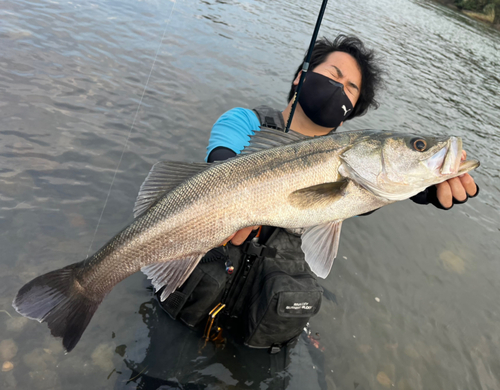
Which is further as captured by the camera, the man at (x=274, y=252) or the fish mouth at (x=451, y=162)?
the man at (x=274, y=252)

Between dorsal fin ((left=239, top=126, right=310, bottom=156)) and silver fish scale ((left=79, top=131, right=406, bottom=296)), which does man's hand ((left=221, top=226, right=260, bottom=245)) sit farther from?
dorsal fin ((left=239, top=126, right=310, bottom=156))

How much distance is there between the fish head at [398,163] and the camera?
87.3 inches

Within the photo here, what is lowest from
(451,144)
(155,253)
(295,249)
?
(295,249)

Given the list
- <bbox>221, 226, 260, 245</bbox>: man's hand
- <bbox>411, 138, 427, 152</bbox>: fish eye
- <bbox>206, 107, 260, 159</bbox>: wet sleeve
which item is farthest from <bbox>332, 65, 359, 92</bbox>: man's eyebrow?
<bbox>221, 226, 260, 245</bbox>: man's hand

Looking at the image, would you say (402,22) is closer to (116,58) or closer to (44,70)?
(116,58)

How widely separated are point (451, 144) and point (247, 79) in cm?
759

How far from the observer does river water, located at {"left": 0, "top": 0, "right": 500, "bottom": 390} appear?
2.96 m

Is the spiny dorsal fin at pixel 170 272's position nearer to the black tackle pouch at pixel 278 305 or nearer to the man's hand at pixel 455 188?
the black tackle pouch at pixel 278 305

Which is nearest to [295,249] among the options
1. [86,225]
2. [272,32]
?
[86,225]

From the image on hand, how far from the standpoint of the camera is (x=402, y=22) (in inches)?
869

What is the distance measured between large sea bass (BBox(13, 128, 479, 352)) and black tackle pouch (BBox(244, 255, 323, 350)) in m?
0.47

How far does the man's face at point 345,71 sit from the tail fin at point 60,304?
303cm

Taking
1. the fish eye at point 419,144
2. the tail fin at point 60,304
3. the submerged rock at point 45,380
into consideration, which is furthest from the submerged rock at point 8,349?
the fish eye at point 419,144

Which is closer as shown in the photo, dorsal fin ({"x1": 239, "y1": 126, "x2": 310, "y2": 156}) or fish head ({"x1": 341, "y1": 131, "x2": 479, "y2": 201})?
fish head ({"x1": 341, "y1": 131, "x2": 479, "y2": 201})
